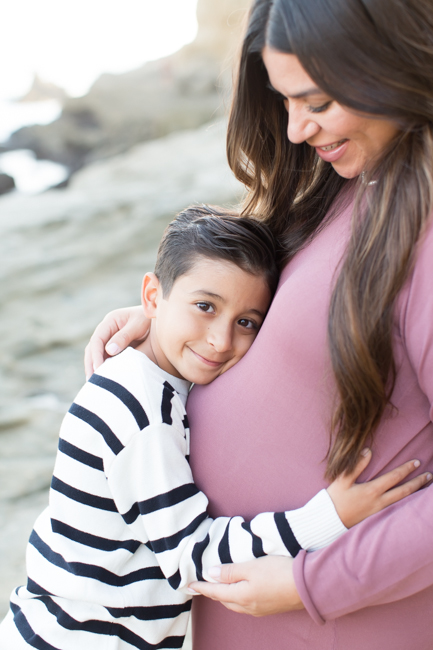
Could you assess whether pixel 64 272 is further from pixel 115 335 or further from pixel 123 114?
pixel 123 114

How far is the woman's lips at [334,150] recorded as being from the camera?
1.00 metres

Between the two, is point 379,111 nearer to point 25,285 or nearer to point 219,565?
point 219,565

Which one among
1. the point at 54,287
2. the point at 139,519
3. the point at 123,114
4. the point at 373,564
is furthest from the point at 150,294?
the point at 123,114

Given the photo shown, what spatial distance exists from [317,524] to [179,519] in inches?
9.6

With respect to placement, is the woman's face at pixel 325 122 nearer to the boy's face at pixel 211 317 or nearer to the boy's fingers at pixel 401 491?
the boy's face at pixel 211 317

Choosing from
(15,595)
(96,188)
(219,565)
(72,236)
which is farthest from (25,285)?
(219,565)

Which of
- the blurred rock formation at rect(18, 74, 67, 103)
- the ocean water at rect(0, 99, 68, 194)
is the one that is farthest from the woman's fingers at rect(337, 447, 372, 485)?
the blurred rock formation at rect(18, 74, 67, 103)

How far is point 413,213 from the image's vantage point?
2.86 ft

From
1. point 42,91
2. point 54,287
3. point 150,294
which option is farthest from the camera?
point 42,91

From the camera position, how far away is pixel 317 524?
37.8 inches

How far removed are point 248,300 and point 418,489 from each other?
0.48 metres

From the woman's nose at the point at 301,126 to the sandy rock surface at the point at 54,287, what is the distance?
1.34m

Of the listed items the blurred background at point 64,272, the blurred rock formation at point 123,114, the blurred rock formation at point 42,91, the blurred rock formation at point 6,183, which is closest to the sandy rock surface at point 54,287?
the blurred background at point 64,272

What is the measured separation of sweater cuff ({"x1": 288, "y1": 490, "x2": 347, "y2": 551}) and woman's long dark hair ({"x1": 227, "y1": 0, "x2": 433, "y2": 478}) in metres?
0.06
